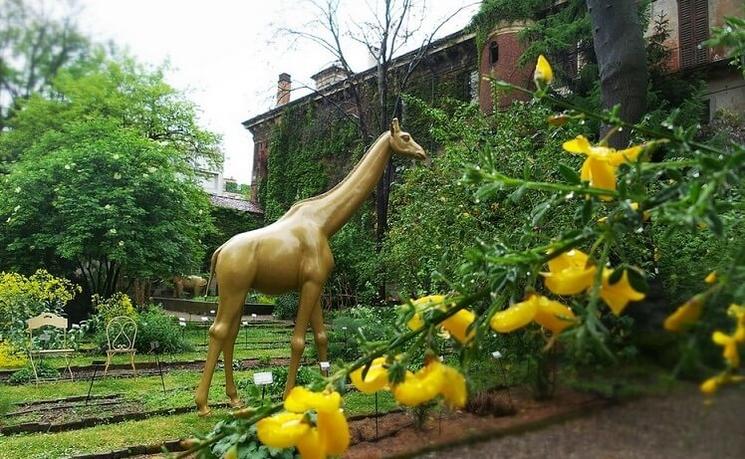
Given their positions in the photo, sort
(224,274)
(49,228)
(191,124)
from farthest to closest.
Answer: (191,124), (49,228), (224,274)

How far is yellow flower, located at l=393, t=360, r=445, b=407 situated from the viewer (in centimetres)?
55

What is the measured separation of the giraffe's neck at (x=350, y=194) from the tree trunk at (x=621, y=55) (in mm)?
2185

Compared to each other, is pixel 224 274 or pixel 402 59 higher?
pixel 402 59

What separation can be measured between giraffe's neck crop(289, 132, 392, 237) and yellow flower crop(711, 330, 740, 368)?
4.87 meters

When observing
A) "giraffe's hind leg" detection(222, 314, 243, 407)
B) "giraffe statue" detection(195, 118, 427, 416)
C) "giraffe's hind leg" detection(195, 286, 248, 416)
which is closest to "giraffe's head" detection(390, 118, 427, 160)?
"giraffe statue" detection(195, 118, 427, 416)

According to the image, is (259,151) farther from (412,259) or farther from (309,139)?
(412,259)

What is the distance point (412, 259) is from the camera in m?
10.3


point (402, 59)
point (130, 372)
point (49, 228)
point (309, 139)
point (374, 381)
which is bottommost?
point (130, 372)

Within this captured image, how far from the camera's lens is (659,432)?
44cm

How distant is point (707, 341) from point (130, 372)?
380 inches

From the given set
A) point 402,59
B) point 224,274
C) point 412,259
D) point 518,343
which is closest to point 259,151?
point 402,59

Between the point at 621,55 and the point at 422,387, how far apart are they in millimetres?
5621

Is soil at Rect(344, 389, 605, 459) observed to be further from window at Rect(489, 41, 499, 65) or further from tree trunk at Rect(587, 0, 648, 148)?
window at Rect(489, 41, 499, 65)

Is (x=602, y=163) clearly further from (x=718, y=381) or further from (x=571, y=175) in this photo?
(x=718, y=381)
